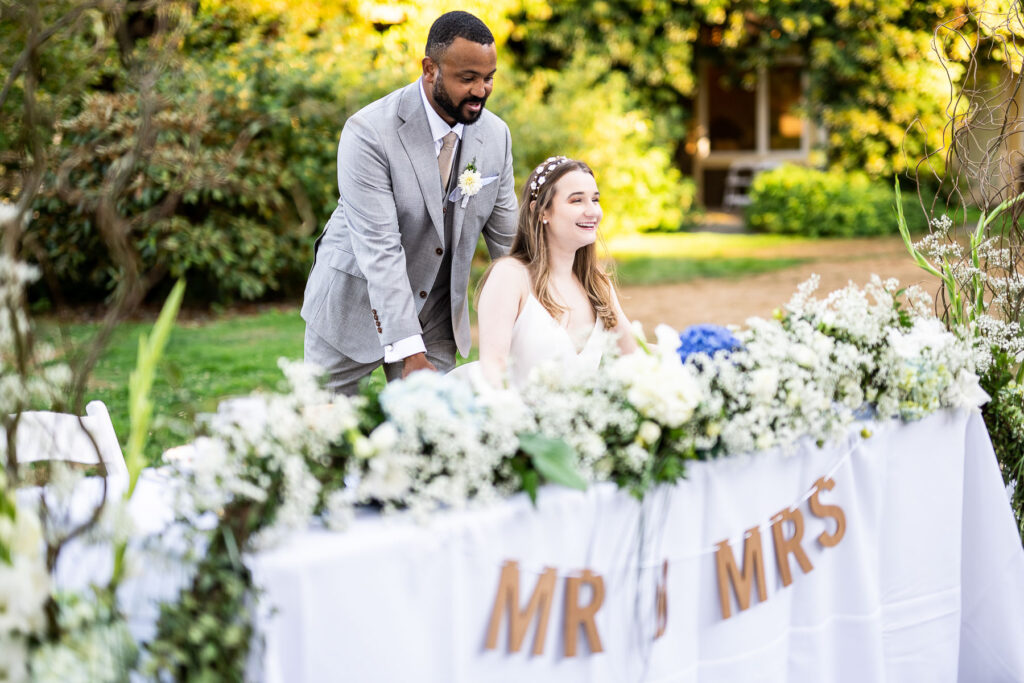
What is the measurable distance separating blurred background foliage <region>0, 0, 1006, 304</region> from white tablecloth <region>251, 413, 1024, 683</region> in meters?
2.28

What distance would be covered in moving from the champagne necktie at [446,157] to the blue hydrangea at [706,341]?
1.27 meters

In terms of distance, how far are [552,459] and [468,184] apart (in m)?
1.57

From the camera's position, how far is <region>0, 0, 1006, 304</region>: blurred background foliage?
8.47 m

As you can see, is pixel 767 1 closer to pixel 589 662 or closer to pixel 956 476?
pixel 956 476

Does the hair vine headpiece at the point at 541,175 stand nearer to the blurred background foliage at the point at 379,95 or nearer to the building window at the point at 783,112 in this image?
the blurred background foliage at the point at 379,95

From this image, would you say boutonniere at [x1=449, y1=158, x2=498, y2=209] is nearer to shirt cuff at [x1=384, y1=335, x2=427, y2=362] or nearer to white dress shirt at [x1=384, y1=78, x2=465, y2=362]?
white dress shirt at [x1=384, y1=78, x2=465, y2=362]

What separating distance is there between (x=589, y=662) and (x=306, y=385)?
0.87m

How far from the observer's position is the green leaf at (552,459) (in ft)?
6.23

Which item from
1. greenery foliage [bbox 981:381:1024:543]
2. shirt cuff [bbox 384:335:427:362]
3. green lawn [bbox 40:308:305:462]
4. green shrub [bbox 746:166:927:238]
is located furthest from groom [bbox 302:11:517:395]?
green shrub [bbox 746:166:927:238]

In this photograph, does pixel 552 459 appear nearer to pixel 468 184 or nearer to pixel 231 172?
pixel 468 184

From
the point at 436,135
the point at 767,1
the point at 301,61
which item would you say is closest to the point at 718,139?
the point at 767,1

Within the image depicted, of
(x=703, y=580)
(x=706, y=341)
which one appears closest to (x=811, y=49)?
(x=706, y=341)

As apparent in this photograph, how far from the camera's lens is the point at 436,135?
10.5 feet

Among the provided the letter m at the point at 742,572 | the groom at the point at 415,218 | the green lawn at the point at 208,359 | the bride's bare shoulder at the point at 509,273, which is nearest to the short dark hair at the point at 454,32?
the groom at the point at 415,218
